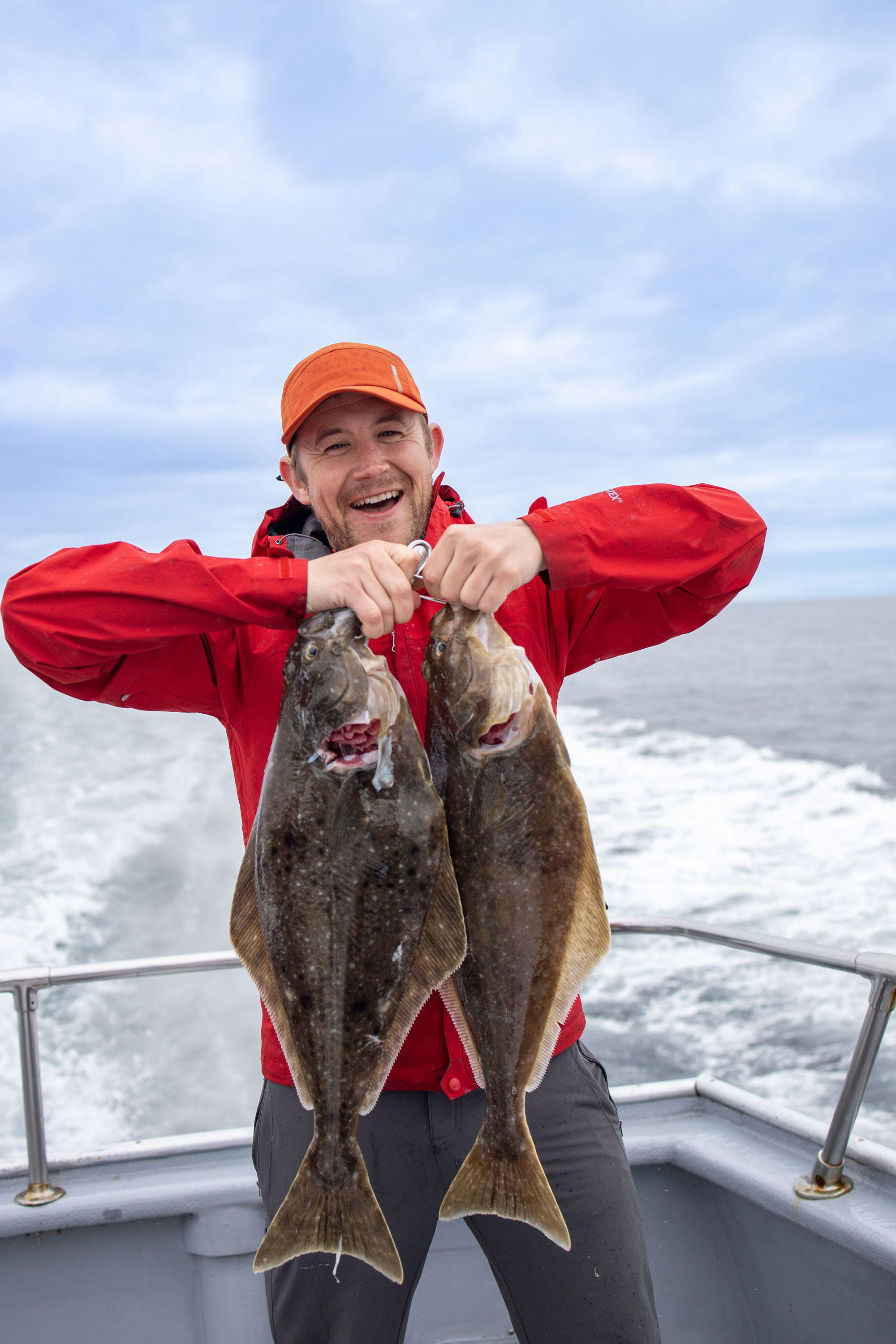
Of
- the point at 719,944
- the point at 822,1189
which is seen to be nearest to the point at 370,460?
the point at 719,944

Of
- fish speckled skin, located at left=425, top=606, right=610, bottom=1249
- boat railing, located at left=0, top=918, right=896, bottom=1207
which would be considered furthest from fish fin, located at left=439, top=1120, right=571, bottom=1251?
boat railing, located at left=0, top=918, right=896, bottom=1207

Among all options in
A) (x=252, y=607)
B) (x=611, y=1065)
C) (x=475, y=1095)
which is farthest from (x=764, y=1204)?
(x=611, y=1065)

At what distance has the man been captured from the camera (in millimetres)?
2029

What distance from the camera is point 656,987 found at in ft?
30.9

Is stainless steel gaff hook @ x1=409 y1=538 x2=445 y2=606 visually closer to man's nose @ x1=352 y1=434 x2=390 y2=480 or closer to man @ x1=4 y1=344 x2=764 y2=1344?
man @ x1=4 y1=344 x2=764 y2=1344

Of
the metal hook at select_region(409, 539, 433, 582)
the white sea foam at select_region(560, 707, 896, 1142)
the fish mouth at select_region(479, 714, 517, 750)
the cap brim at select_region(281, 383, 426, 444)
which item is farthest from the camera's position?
the white sea foam at select_region(560, 707, 896, 1142)

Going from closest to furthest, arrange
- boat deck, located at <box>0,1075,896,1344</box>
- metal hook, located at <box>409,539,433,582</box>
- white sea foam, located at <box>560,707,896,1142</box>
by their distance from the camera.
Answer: metal hook, located at <box>409,539,433,582</box> < boat deck, located at <box>0,1075,896,1344</box> < white sea foam, located at <box>560,707,896,1142</box>

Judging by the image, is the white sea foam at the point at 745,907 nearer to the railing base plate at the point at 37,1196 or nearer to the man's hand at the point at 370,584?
the railing base plate at the point at 37,1196

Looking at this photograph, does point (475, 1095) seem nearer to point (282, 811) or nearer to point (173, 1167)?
point (282, 811)

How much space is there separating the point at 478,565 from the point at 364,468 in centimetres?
70

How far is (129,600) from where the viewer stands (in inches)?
79.7

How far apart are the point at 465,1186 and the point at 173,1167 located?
1986 mm

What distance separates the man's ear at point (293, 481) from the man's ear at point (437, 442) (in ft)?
1.31

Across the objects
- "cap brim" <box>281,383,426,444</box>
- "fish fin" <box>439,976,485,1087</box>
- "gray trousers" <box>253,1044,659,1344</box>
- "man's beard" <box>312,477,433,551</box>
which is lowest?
"gray trousers" <box>253,1044,659,1344</box>
